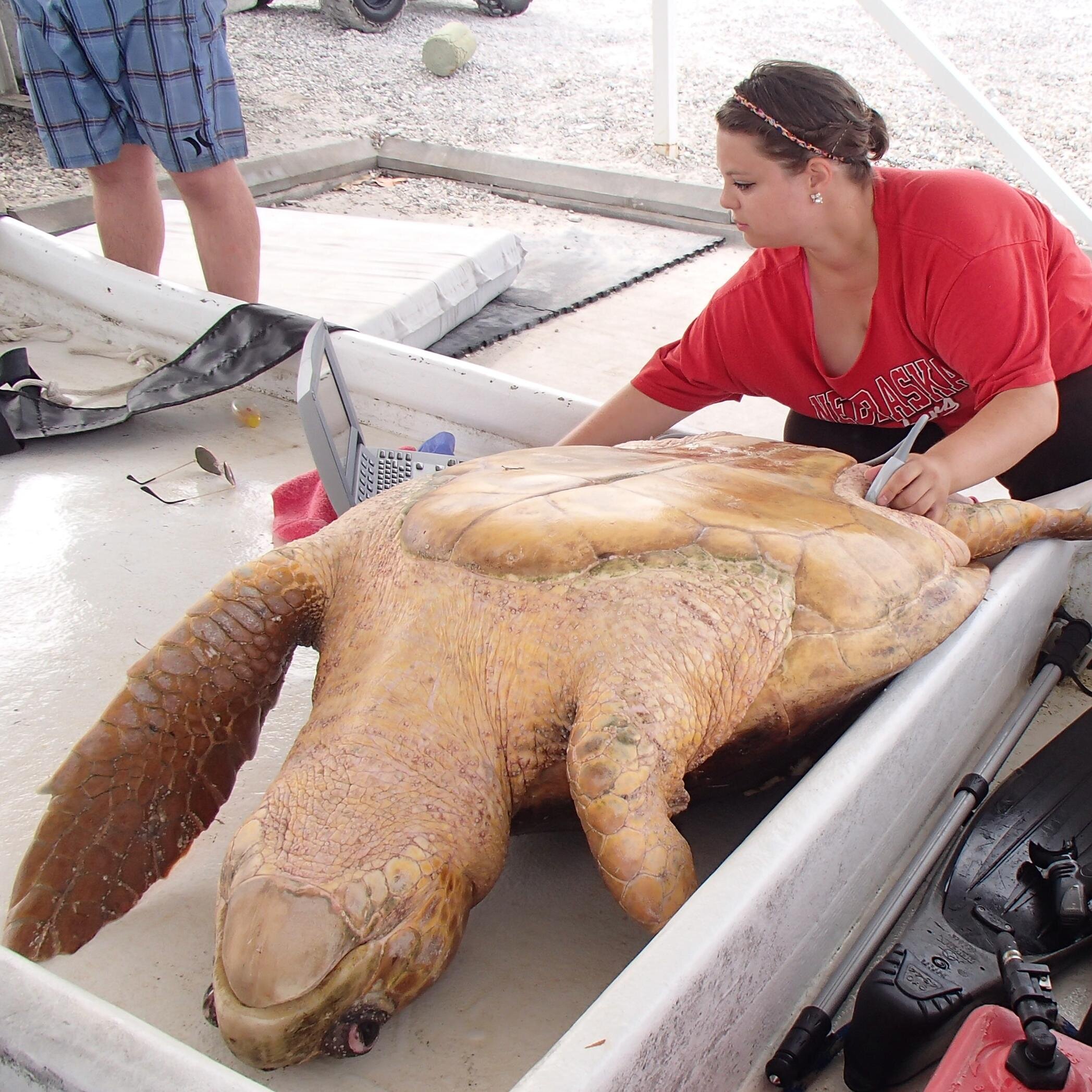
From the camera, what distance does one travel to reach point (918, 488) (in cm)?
144

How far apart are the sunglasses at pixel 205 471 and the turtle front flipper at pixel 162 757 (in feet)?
3.30

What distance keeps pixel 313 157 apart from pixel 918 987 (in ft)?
16.9

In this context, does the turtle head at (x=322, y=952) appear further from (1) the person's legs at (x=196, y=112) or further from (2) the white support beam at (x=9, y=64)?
(2) the white support beam at (x=9, y=64)

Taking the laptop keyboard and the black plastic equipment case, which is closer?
the black plastic equipment case

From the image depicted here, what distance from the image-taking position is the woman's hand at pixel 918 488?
56.9 inches

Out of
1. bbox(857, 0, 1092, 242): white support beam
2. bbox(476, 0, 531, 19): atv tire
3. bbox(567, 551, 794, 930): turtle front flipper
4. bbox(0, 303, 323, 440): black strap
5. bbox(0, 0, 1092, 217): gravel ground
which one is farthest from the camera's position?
bbox(476, 0, 531, 19): atv tire

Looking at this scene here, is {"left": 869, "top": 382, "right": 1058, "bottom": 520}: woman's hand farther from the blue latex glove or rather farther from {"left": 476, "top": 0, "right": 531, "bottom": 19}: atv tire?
{"left": 476, "top": 0, "right": 531, "bottom": 19}: atv tire

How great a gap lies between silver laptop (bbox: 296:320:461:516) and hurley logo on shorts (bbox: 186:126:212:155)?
701 mm

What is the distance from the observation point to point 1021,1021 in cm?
90

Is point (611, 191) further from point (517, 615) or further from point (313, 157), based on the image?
point (517, 615)

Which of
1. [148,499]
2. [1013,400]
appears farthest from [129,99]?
[1013,400]

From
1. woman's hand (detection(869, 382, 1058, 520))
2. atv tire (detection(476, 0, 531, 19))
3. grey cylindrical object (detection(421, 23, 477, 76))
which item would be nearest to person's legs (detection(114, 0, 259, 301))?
woman's hand (detection(869, 382, 1058, 520))

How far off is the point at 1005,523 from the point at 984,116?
2743mm

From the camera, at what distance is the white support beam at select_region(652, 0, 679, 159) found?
5.01 meters
